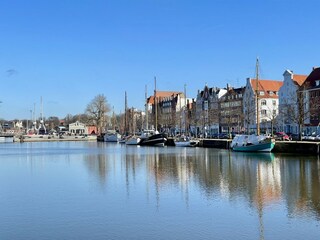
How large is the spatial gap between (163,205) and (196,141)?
62353mm

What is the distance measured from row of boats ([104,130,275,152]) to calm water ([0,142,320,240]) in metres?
23.2

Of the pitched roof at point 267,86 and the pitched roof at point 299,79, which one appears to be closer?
the pitched roof at point 299,79

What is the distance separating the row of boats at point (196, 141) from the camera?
58.4 m

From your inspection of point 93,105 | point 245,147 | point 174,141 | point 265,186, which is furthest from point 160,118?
point 265,186

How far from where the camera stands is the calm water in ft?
53.6

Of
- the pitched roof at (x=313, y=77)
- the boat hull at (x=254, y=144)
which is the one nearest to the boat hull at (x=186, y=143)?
the boat hull at (x=254, y=144)

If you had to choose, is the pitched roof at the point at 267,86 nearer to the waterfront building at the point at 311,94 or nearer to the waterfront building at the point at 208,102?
the waterfront building at the point at 208,102

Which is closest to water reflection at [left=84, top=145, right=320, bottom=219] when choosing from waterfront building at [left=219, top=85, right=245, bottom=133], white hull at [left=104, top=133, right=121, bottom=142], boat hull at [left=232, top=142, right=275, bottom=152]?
boat hull at [left=232, top=142, right=275, bottom=152]

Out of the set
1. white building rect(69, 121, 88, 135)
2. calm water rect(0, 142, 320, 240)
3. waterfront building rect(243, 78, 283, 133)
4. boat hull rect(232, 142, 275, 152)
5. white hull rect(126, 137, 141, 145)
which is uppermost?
waterfront building rect(243, 78, 283, 133)

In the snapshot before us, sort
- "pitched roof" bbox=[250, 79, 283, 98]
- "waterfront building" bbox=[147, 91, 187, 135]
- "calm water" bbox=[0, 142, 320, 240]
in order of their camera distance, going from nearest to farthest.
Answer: "calm water" bbox=[0, 142, 320, 240]
"pitched roof" bbox=[250, 79, 283, 98]
"waterfront building" bbox=[147, 91, 187, 135]

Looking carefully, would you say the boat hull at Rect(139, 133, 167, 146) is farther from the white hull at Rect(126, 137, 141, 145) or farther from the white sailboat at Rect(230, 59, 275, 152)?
the white sailboat at Rect(230, 59, 275, 152)

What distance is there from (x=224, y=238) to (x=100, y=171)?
2413cm

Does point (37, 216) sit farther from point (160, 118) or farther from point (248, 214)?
point (160, 118)

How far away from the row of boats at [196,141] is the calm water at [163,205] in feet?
76.2
